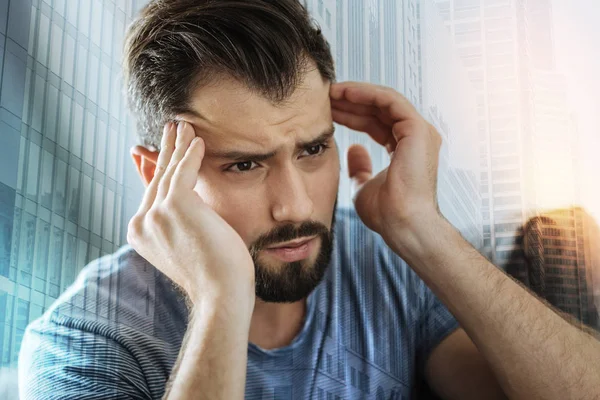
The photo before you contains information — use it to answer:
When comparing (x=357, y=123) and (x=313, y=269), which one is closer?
(x=313, y=269)

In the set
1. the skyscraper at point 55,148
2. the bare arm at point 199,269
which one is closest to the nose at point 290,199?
the bare arm at point 199,269

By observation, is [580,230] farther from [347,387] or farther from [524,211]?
[347,387]

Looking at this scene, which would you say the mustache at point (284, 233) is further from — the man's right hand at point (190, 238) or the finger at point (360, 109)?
the finger at point (360, 109)

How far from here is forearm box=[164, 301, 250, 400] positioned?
905mm

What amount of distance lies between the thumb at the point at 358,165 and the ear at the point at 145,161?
0.35m

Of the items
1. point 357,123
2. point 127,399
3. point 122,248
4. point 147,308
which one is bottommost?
point 127,399

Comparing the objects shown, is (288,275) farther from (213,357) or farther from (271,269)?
(213,357)

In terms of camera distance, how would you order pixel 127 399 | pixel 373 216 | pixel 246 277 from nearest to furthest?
pixel 246 277
pixel 127 399
pixel 373 216

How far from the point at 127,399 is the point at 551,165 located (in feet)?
2.44

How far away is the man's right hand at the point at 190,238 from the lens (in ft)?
3.16

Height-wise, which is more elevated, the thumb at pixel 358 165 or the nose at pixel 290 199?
the thumb at pixel 358 165

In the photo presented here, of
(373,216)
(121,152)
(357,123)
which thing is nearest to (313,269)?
(373,216)

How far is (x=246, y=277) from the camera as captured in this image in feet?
3.19

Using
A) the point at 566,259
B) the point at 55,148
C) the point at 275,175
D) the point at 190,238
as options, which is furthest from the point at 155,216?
the point at 566,259
